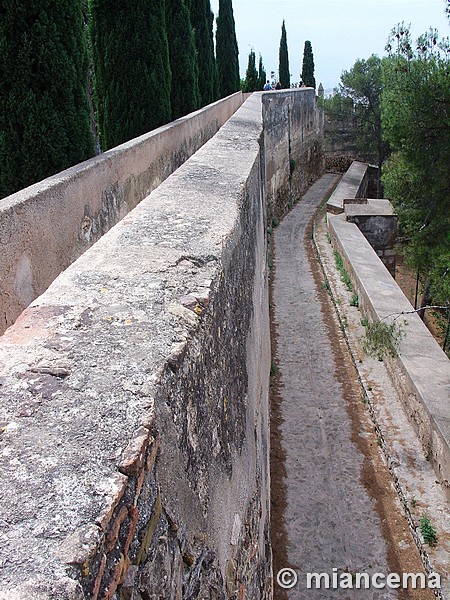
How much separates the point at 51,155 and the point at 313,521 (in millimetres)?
4465

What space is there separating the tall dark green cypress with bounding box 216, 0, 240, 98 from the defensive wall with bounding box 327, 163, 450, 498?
7.47 meters

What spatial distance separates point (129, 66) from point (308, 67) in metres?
30.7

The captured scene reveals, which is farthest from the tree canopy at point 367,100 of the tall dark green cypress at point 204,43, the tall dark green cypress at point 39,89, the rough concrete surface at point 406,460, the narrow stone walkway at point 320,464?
the tall dark green cypress at point 39,89

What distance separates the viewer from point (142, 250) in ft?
7.58

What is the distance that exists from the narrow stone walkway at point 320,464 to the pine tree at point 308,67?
29.6 m

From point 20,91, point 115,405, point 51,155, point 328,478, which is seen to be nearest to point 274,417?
point 328,478

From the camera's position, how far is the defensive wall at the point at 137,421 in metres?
1.06

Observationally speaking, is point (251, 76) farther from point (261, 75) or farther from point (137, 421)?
point (137, 421)

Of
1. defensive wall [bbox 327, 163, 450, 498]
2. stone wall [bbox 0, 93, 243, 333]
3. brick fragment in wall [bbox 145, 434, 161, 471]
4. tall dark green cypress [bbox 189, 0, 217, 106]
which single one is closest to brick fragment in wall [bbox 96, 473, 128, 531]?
brick fragment in wall [bbox 145, 434, 161, 471]

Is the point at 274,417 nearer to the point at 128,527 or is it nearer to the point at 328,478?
the point at 328,478

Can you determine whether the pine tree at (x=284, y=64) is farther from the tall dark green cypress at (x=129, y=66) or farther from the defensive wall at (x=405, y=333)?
the tall dark green cypress at (x=129, y=66)

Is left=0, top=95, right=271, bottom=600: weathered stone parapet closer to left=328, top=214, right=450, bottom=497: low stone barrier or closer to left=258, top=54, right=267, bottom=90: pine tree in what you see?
left=328, top=214, right=450, bottom=497: low stone barrier

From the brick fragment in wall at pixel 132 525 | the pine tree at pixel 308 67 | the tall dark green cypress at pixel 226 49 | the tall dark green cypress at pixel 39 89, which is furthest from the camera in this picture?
the pine tree at pixel 308 67

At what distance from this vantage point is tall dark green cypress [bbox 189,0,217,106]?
15695mm
